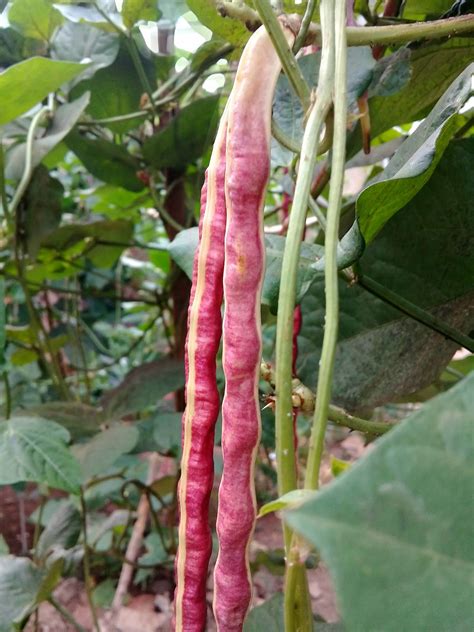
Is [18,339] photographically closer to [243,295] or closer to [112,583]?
[112,583]

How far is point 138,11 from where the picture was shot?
59 cm

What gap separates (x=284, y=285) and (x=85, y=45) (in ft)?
1.94

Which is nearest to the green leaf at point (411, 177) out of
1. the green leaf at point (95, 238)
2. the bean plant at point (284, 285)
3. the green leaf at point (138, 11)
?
the bean plant at point (284, 285)

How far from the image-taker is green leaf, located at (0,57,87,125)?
1.47 ft

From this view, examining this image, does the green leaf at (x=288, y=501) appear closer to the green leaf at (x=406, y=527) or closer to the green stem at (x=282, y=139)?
the green leaf at (x=406, y=527)

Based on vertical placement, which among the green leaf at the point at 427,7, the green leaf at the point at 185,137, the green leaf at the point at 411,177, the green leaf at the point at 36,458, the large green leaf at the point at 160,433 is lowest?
the large green leaf at the point at 160,433

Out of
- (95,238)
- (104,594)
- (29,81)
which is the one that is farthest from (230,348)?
(104,594)

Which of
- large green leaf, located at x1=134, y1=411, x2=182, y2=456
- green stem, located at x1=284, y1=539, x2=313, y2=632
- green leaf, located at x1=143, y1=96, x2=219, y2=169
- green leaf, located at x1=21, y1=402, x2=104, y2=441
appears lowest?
large green leaf, located at x1=134, y1=411, x2=182, y2=456

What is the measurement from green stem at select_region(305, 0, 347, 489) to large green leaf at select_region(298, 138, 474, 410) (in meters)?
0.14

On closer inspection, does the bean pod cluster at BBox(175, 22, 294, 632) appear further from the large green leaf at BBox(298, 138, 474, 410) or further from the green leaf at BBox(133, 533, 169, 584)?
the green leaf at BBox(133, 533, 169, 584)

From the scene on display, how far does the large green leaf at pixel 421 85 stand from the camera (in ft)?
1.43

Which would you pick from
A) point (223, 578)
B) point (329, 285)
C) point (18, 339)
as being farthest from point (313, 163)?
point (18, 339)

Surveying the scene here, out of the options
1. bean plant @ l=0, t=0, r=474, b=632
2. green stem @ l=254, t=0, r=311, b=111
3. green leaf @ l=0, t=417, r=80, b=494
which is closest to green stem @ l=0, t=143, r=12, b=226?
bean plant @ l=0, t=0, r=474, b=632

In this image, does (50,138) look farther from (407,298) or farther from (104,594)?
(104,594)
